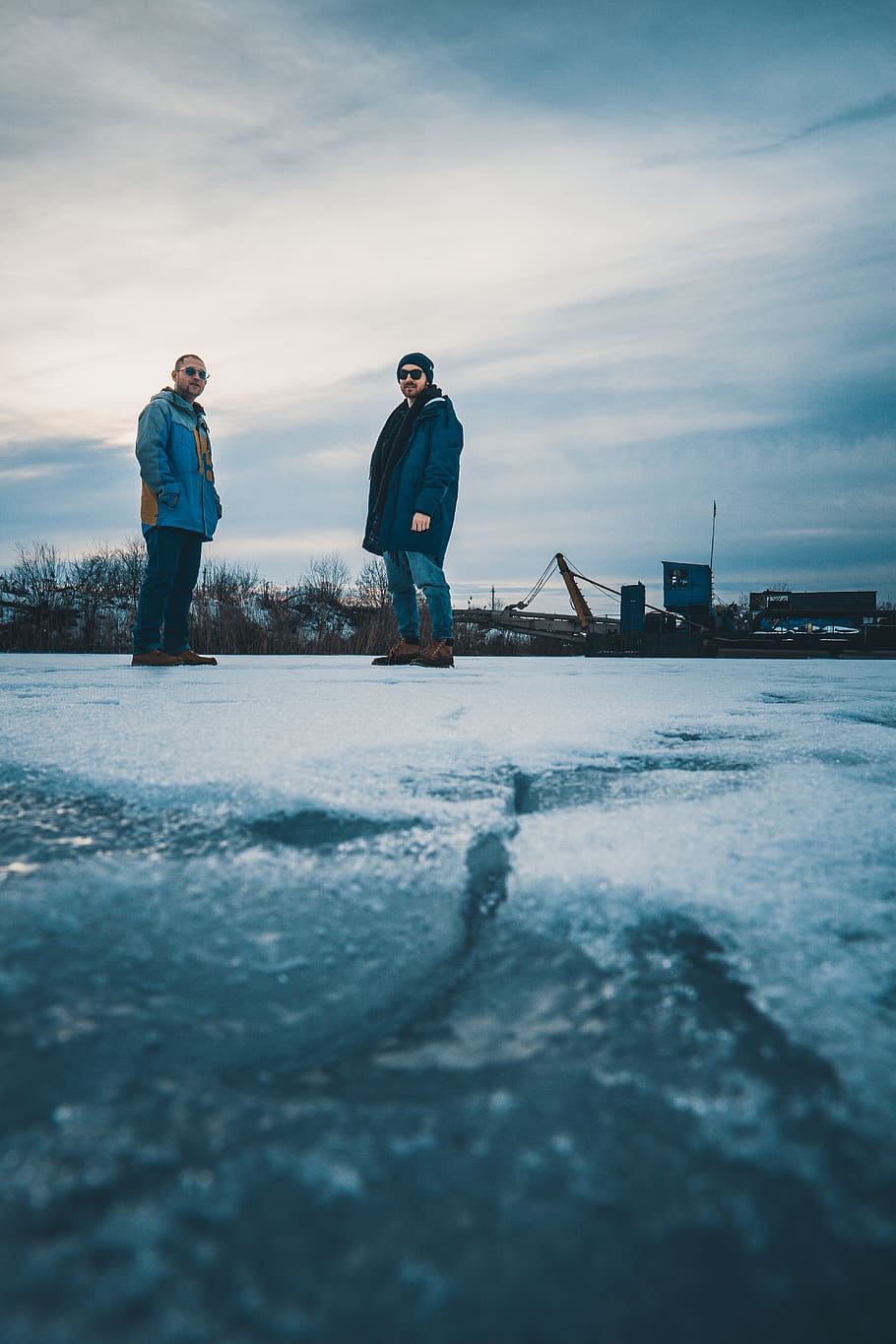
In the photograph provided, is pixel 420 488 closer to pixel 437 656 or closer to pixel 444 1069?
pixel 437 656

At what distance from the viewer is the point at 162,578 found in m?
3.96

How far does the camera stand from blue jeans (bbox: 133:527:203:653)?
3.95 metres

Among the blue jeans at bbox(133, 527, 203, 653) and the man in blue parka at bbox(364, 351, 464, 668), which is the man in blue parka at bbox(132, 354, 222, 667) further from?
the man in blue parka at bbox(364, 351, 464, 668)

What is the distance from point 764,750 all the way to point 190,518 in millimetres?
3486

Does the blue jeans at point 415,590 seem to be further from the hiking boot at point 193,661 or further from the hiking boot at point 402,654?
the hiking boot at point 193,661

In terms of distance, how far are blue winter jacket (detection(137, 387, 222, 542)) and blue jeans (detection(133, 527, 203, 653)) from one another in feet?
0.26

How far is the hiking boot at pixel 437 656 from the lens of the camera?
4199 mm

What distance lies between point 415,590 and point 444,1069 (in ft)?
13.1

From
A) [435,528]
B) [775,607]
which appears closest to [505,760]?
[435,528]

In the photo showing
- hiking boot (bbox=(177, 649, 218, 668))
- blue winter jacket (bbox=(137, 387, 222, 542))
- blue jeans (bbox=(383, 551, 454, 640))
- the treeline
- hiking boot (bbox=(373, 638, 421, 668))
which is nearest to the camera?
blue winter jacket (bbox=(137, 387, 222, 542))

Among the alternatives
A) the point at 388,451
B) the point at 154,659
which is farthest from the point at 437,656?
the point at 154,659

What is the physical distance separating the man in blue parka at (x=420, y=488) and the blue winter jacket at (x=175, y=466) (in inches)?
36.3

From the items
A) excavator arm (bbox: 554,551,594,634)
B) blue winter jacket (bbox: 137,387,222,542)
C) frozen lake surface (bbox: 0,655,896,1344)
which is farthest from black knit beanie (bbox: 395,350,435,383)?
excavator arm (bbox: 554,551,594,634)

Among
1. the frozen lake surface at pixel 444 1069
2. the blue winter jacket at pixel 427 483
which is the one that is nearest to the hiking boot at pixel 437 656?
the blue winter jacket at pixel 427 483
